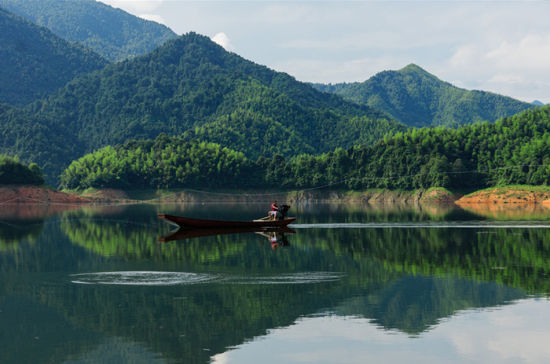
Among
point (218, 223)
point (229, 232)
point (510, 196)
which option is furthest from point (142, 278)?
point (510, 196)

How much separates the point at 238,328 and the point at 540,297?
704 inches

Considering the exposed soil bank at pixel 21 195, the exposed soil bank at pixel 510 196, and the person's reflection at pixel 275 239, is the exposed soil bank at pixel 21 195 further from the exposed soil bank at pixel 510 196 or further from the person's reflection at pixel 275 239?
the person's reflection at pixel 275 239

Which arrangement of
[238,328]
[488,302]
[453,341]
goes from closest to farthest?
[453,341] < [238,328] < [488,302]

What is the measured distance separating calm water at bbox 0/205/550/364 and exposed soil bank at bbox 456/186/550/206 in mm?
120656

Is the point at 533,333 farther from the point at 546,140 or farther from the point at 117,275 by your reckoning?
the point at 546,140

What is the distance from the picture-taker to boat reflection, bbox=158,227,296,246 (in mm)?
68825

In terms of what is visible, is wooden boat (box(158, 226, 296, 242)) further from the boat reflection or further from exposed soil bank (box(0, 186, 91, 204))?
exposed soil bank (box(0, 186, 91, 204))

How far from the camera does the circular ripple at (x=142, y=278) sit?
40062mm

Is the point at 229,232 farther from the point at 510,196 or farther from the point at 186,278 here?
the point at 510,196

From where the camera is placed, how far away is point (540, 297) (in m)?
35.2

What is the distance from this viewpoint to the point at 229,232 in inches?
3039

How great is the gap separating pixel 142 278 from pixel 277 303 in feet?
39.3

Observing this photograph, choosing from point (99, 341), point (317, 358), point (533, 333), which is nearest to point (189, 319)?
point (99, 341)

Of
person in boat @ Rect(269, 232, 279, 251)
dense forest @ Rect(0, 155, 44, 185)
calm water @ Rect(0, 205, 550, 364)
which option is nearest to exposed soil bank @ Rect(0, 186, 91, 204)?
dense forest @ Rect(0, 155, 44, 185)
